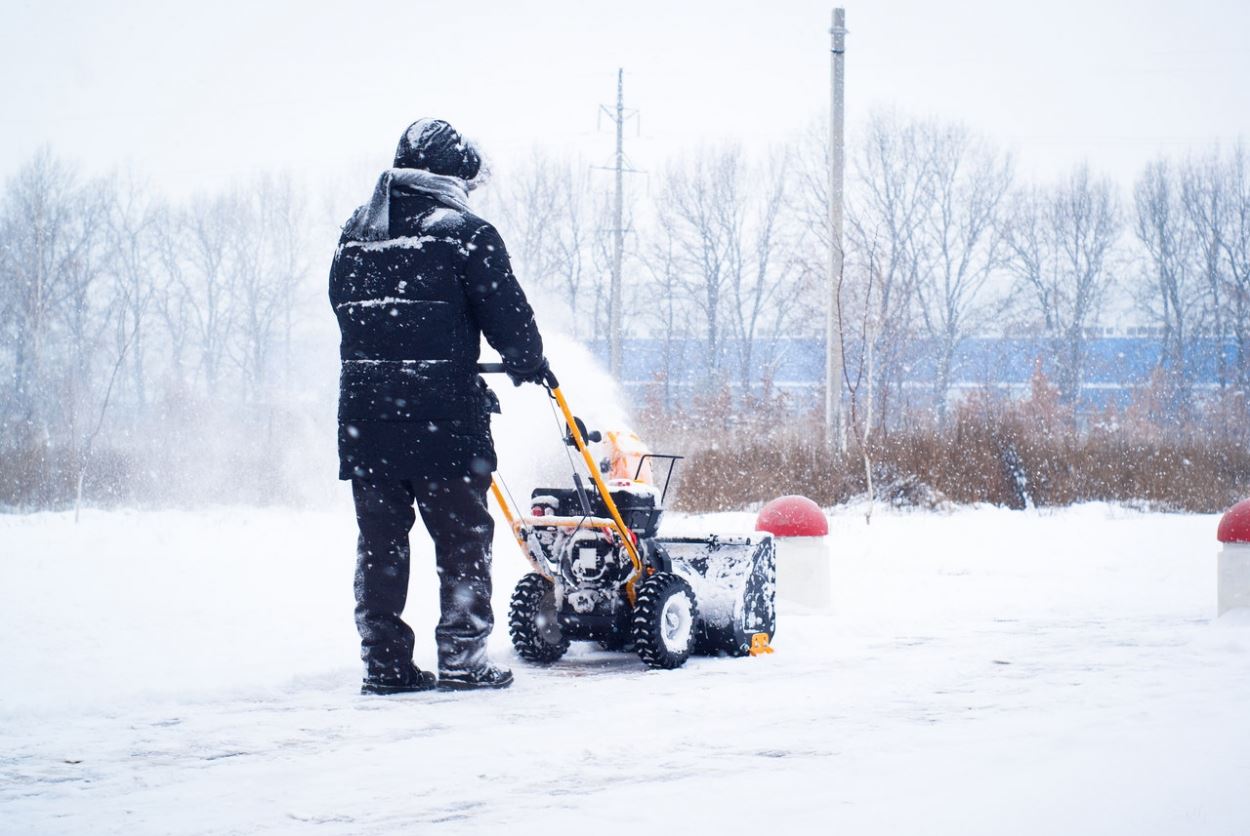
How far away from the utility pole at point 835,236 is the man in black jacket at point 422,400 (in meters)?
12.6

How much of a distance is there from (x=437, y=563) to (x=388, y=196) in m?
1.45

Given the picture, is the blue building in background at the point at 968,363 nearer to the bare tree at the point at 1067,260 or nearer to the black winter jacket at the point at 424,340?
the bare tree at the point at 1067,260

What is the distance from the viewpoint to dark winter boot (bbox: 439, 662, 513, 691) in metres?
5.38

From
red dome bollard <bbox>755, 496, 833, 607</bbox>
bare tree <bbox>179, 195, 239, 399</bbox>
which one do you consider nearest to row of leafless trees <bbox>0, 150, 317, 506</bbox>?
bare tree <bbox>179, 195, 239, 399</bbox>

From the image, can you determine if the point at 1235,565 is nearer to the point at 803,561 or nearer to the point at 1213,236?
the point at 803,561

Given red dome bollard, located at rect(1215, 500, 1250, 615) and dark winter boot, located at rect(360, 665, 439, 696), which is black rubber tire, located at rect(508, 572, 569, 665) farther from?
red dome bollard, located at rect(1215, 500, 1250, 615)

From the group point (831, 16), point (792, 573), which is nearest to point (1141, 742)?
point (792, 573)

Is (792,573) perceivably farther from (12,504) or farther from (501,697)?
(12,504)

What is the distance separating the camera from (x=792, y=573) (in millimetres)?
8211

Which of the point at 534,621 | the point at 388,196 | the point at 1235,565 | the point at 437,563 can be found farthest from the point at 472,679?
the point at 1235,565

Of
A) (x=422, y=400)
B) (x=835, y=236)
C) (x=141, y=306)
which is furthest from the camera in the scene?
(x=141, y=306)

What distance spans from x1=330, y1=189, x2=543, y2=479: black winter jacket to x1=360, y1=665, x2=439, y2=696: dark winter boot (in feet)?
2.57

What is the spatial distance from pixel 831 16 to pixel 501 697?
16443 millimetres

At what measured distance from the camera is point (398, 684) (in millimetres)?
5316
